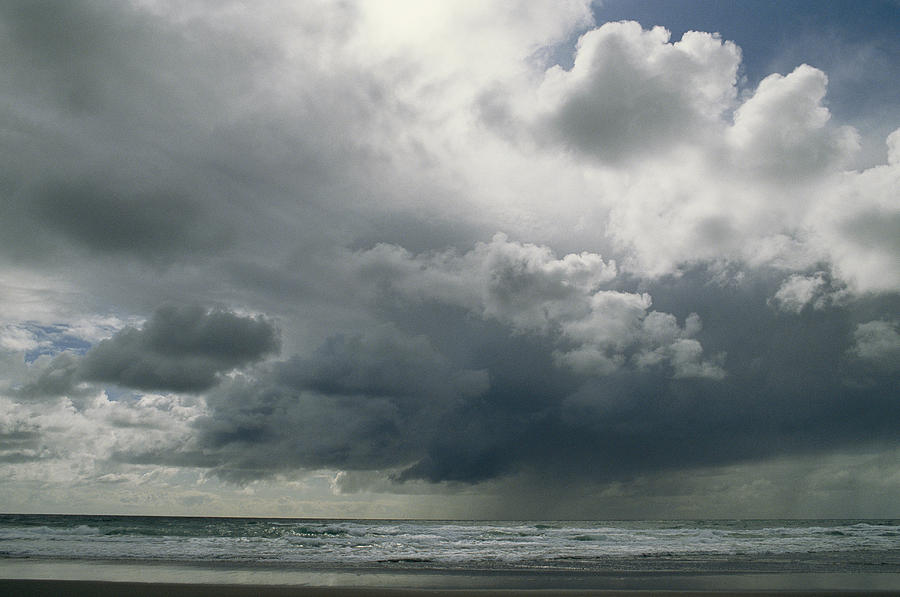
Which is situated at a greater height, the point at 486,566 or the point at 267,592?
the point at 267,592

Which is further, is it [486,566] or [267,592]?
[486,566]

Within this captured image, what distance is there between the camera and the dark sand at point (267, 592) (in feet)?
44.4

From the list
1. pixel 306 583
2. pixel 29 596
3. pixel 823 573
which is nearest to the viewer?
pixel 29 596

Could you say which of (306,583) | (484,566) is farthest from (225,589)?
(484,566)

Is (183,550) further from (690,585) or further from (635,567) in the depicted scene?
(690,585)

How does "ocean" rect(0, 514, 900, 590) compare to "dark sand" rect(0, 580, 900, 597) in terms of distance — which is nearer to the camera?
"dark sand" rect(0, 580, 900, 597)

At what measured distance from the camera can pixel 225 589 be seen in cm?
1447

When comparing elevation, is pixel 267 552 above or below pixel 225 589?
below

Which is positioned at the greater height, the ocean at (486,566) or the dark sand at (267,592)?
the dark sand at (267,592)

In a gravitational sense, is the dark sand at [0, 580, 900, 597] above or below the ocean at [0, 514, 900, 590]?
above

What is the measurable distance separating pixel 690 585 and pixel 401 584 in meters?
8.77

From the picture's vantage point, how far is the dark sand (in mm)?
13545

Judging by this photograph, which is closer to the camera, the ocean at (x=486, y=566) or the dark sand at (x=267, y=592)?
the dark sand at (x=267, y=592)

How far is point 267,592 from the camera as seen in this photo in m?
13.9
